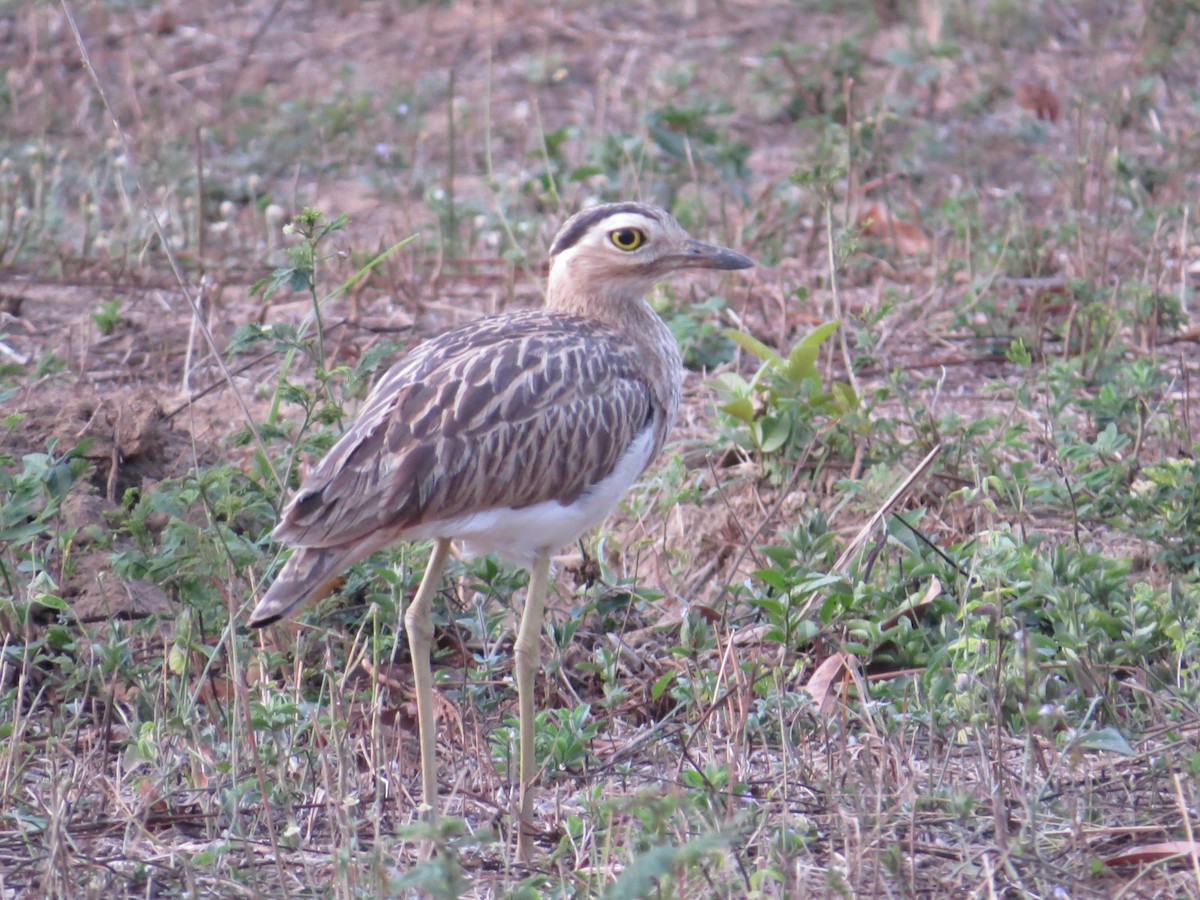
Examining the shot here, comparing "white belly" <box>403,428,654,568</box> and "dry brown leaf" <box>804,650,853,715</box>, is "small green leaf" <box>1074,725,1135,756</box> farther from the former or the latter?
"white belly" <box>403,428,654,568</box>

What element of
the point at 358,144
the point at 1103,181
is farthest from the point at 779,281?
the point at 358,144

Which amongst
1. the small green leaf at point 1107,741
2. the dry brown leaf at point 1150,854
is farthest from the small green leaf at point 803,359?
the dry brown leaf at point 1150,854

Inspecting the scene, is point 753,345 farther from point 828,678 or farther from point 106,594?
point 106,594

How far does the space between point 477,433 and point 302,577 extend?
564mm

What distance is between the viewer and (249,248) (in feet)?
25.0

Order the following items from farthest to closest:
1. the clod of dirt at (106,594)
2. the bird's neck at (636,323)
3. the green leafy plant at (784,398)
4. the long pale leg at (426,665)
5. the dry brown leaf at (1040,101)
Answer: the dry brown leaf at (1040,101)
the green leafy plant at (784,398)
the clod of dirt at (106,594)
the bird's neck at (636,323)
the long pale leg at (426,665)

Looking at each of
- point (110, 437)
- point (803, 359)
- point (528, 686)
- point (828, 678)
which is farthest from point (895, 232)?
point (528, 686)

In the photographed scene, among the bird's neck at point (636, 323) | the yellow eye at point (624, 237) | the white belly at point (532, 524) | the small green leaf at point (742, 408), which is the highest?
the yellow eye at point (624, 237)

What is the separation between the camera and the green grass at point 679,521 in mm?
3605

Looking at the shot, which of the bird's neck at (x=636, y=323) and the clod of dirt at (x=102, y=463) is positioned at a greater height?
the bird's neck at (x=636, y=323)

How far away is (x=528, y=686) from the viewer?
13.3 ft

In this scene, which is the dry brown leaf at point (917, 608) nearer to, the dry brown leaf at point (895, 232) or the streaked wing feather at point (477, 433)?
the streaked wing feather at point (477, 433)

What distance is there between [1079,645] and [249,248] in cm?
460

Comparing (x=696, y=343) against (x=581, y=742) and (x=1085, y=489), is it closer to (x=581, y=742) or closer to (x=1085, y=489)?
(x=1085, y=489)
